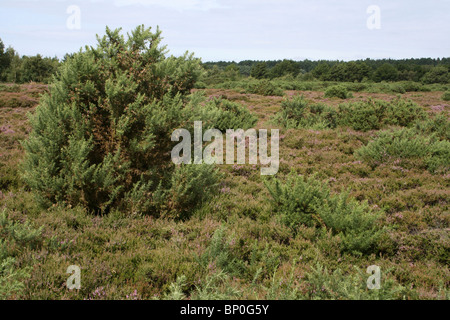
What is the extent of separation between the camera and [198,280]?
3146 millimetres

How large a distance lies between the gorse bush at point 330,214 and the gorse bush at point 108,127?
1.75 m

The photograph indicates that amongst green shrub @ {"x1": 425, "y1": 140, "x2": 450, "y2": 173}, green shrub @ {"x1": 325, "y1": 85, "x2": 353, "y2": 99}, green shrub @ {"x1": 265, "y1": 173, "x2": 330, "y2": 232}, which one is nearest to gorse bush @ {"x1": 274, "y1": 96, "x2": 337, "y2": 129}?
green shrub @ {"x1": 425, "y1": 140, "x2": 450, "y2": 173}

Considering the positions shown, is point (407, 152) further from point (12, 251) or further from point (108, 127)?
point (12, 251)

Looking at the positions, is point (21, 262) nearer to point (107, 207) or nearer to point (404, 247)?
point (107, 207)

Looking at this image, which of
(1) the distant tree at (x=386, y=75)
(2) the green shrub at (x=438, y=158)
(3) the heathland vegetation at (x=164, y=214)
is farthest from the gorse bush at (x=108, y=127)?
(1) the distant tree at (x=386, y=75)

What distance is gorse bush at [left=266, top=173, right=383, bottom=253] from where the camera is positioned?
391cm

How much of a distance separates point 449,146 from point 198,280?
857 centimetres

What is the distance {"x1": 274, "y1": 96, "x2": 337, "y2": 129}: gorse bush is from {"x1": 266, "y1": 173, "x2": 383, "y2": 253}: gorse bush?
7975mm

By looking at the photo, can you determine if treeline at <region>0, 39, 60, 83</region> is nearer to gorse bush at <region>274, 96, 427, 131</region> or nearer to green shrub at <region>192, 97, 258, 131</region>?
green shrub at <region>192, 97, 258, 131</region>

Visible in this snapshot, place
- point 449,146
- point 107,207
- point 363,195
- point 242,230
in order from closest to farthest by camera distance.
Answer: point 242,230 < point 107,207 < point 363,195 < point 449,146

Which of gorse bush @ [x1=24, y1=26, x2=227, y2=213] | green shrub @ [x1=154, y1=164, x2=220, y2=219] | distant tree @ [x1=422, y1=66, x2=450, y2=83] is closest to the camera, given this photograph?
gorse bush @ [x1=24, y1=26, x2=227, y2=213]

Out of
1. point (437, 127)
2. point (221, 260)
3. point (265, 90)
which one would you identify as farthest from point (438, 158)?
point (265, 90)

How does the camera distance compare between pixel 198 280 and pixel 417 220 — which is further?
pixel 417 220

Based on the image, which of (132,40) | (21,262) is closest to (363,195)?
(132,40)
